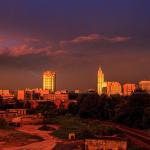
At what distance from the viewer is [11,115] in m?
86.4

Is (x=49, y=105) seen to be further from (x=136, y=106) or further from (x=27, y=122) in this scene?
(x=136, y=106)

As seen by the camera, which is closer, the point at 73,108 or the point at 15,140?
the point at 15,140

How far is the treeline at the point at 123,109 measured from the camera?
61312 mm

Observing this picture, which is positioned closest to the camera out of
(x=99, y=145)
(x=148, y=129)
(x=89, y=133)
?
(x=99, y=145)

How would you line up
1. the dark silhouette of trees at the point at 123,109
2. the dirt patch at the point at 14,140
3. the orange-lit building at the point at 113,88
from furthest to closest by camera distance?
the orange-lit building at the point at 113,88 < the dark silhouette of trees at the point at 123,109 < the dirt patch at the point at 14,140

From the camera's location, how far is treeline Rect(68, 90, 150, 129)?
6131cm

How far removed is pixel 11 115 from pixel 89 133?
1710 inches

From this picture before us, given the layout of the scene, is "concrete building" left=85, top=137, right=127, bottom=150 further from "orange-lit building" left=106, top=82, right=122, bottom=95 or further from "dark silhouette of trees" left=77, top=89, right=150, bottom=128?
"orange-lit building" left=106, top=82, right=122, bottom=95

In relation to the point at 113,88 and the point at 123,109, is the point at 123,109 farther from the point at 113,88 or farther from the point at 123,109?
the point at 113,88

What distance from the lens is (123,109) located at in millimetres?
66875

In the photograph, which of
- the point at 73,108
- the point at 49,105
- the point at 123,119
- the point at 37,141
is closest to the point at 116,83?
the point at 49,105

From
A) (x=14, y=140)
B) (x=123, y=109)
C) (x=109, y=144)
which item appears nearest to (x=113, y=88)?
(x=123, y=109)

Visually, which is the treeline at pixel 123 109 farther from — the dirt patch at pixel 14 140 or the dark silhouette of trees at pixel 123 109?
the dirt patch at pixel 14 140

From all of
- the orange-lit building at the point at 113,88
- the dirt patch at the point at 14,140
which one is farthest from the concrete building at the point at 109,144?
the orange-lit building at the point at 113,88
